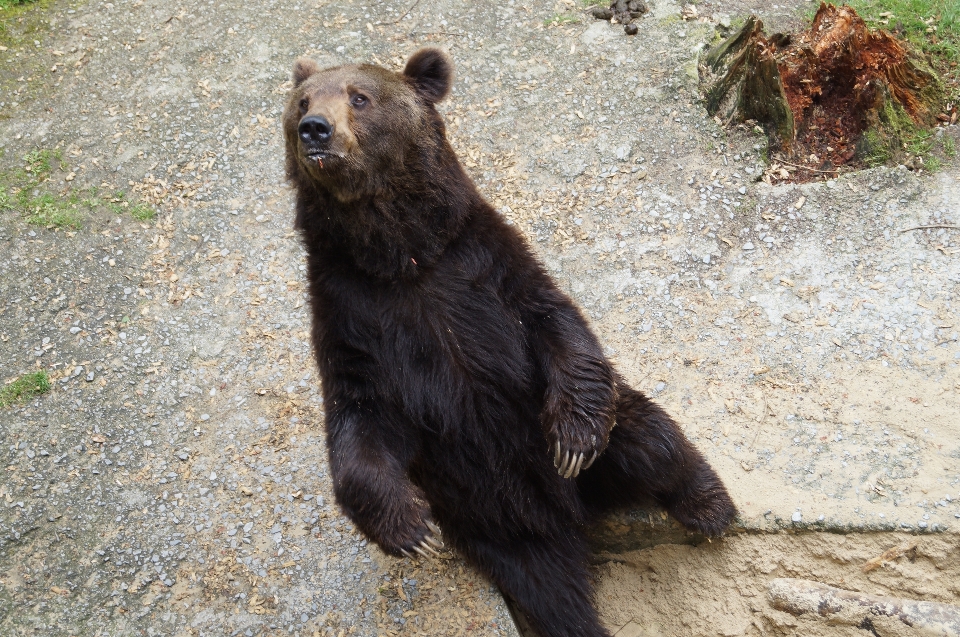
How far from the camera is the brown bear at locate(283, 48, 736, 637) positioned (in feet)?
14.4

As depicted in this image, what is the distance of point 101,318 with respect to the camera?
643 centimetres

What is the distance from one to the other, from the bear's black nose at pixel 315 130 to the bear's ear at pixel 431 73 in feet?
3.12

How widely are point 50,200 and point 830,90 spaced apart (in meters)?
6.51

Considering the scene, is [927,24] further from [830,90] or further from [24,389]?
[24,389]

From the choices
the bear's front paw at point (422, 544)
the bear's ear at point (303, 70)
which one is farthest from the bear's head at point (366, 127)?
the bear's front paw at point (422, 544)

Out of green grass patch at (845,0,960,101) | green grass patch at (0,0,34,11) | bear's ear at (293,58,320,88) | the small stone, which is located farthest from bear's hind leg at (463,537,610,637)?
green grass patch at (0,0,34,11)

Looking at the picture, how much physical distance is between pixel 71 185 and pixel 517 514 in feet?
16.2

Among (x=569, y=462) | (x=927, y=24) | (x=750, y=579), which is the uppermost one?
(x=927, y=24)

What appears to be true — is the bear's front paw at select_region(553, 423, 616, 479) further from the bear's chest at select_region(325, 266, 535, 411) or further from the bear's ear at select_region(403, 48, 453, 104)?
the bear's ear at select_region(403, 48, 453, 104)

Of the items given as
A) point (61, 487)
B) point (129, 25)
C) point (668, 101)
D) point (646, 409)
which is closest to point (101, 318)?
point (61, 487)

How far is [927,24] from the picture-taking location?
716 centimetres

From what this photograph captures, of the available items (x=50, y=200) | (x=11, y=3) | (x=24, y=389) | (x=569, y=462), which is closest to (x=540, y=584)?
(x=569, y=462)

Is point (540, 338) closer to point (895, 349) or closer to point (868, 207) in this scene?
point (895, 349)

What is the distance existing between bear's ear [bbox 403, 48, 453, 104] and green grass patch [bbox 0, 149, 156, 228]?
3128 mm
